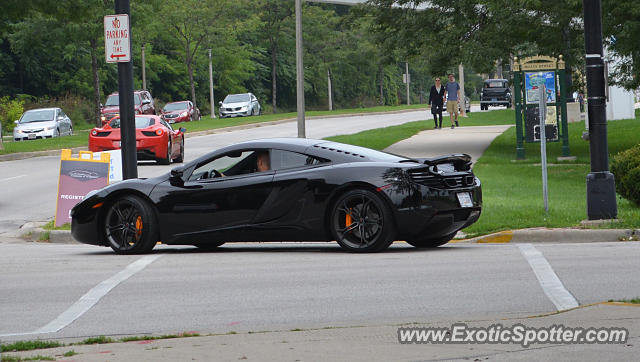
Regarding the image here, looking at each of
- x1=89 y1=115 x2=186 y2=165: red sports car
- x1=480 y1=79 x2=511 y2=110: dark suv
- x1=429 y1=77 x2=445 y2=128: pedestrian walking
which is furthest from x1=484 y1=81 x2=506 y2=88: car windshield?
x1=89 y1=115 x2=186 y2=165: red sports car

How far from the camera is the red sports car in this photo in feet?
90.5

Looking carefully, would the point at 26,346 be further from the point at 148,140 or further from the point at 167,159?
the point at 167,159

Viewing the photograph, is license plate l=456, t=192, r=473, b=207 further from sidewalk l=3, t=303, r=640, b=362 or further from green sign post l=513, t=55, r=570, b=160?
green sign post l=513, t=55, r=570, b=160

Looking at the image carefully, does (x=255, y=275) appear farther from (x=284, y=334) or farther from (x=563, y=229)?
(x=563, y=229)

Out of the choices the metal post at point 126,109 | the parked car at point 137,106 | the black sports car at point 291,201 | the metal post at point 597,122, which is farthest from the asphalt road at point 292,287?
the parked car at point 137,106

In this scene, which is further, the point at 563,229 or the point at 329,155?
the point at 563,229

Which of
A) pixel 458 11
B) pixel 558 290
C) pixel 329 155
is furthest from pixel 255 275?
pixel 458 11

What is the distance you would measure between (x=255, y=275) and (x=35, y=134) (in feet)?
119

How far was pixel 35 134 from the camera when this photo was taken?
44.6 meters

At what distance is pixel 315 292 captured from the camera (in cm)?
898

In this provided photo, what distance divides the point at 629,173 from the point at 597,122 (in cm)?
142

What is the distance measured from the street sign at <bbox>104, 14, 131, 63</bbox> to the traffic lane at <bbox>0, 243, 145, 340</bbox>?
2.83m

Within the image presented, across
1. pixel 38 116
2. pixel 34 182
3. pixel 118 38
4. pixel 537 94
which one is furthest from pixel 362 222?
pixel 38 116

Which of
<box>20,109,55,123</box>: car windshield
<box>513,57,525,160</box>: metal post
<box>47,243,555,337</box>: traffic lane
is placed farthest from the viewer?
<box>20,109,55,123</box>: car windshield
